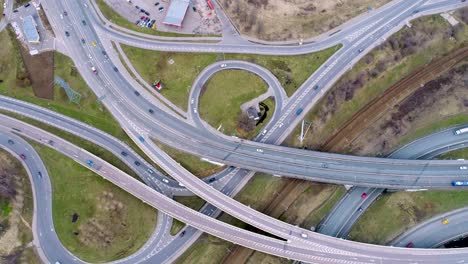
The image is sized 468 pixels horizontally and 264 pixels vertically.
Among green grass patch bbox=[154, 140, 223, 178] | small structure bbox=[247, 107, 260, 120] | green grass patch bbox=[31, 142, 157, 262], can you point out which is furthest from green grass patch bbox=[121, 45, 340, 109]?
green grass patch bbox=[31, 142, 157, 262]

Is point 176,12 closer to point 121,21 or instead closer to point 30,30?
point 121,21

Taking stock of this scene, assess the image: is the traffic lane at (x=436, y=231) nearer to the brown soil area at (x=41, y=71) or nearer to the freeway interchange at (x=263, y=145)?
the freeway interchange at (x=263, y=145)

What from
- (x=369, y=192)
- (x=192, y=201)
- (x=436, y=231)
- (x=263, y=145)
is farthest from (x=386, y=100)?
(x=192, y=201)

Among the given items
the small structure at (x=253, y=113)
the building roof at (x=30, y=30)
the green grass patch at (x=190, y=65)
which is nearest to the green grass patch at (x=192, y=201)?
the small structure at (x=253, y=113)

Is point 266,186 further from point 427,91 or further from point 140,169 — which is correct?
point 427,91

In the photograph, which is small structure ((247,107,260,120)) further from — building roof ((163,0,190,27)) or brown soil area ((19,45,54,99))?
brown soil area ((19,45,54,99))

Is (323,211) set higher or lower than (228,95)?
lower

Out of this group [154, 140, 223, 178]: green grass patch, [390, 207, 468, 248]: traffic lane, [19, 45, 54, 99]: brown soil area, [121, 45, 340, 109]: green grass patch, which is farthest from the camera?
[121, 45, 340, 109]: green grass patch
